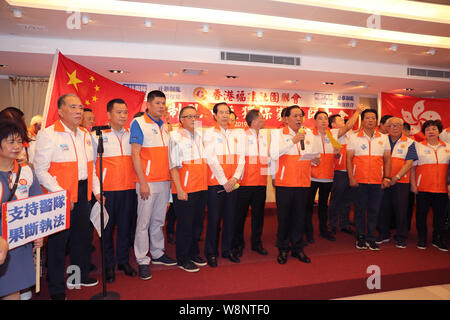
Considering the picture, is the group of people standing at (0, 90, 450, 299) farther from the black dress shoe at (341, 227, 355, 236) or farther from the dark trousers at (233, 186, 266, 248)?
the black dress shoe at (341, 227, 355, 236)

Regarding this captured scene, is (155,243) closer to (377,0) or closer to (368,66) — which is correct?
(377,0)

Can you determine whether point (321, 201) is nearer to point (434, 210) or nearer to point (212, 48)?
point (434, 210)

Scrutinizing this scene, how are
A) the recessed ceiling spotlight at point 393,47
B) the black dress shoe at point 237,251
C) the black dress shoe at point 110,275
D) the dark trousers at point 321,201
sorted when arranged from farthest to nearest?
the recessed ceiling spotlight at point 393,47, the dark trousers at point 321,201, the black dress shoe at point 237,251, the black dress shoe at point 110,275

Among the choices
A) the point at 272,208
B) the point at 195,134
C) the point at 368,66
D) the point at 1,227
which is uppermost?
the point at 368,66

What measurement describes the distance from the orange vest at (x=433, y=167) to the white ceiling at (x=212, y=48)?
6.19 ft

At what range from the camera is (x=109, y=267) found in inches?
90.8

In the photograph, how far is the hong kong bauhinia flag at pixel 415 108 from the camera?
6.46m

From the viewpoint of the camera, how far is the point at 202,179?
2480mm

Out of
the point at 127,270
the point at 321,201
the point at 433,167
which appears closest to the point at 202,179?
the point at 127,270

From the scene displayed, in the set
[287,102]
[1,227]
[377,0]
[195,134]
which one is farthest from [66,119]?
[287,102]

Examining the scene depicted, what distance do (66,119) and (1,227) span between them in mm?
914

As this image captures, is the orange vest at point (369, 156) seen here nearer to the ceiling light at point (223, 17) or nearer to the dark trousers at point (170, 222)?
the ceiling light at point (223, 17)

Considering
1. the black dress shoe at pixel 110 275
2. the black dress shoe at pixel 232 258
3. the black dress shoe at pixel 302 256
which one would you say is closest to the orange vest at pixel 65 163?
the black dress shoe at pixel 110 275

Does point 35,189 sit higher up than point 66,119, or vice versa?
point 66,119
